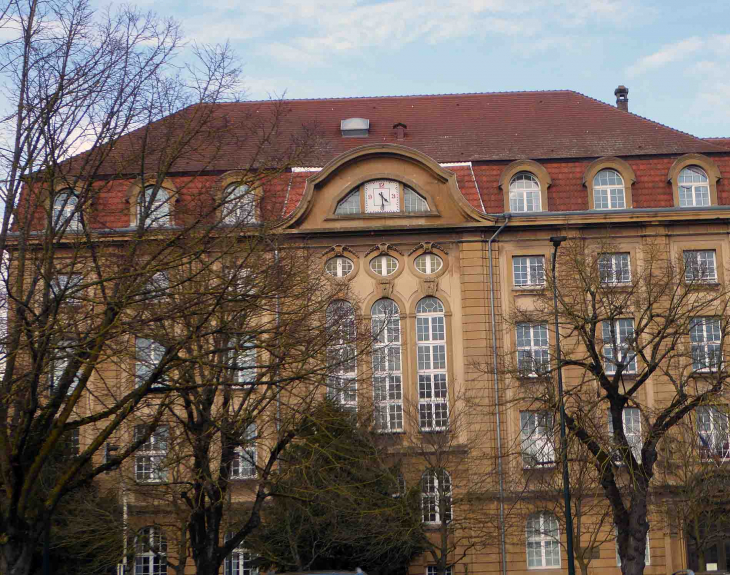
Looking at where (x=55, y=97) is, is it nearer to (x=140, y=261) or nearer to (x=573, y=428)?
(x=140, y=261)

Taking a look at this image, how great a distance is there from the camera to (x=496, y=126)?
41.5 meters

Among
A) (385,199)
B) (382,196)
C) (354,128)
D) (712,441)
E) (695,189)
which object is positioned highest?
(354,128)

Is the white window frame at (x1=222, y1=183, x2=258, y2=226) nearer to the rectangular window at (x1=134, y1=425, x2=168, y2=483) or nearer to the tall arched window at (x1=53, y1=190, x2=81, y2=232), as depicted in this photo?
the tall arched window at (x1=53, y1=190, x2=81, y2=232)

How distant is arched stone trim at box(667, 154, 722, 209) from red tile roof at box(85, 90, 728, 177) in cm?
106

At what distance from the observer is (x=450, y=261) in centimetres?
3709

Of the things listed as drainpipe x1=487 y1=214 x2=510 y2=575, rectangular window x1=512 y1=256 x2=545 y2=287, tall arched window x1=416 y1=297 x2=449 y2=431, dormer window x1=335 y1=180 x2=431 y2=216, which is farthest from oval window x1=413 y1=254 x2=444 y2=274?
rectangular window x1=512 y1=256 x2=545 y2=287

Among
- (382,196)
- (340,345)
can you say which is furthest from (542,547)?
(340,345)

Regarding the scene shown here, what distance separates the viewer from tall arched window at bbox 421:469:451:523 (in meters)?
30.9

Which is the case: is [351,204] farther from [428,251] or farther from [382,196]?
[428,251]

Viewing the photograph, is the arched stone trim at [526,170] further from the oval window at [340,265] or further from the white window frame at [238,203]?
the white window frame at [238,203]

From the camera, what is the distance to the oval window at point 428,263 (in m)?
37.2

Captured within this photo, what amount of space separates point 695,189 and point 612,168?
304 centimetres

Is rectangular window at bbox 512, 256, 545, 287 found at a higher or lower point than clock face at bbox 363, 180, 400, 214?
lower

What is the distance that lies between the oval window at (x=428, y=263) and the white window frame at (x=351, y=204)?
2734 mm
